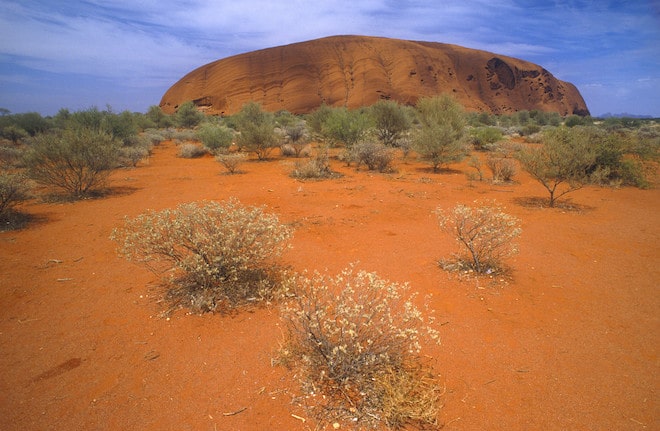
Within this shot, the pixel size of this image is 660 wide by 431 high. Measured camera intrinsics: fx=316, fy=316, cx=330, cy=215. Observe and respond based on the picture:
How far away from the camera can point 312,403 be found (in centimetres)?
244

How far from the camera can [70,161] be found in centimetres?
867

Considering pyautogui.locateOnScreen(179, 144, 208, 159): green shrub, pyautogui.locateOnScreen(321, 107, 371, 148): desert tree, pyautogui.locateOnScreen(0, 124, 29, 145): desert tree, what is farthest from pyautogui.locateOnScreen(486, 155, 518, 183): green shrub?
pyautogui.locateOnScreen(0, 124, 29, 145): desert tree

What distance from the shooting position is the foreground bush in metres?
8.48

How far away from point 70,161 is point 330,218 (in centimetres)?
753

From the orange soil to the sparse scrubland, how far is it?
23 cm

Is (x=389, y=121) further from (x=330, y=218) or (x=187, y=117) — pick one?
(x=187, y=117)

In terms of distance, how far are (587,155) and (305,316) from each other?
30.1ft

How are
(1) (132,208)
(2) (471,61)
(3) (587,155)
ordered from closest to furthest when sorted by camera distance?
1. (1) (132,208)
2. (3) (587,155)
3. (2) (471,61)

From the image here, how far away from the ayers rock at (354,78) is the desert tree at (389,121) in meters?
28.1

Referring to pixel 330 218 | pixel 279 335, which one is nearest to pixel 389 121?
pixel 330 218

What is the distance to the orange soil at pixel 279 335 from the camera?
243 centimetres

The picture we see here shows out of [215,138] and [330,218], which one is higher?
[215,138]

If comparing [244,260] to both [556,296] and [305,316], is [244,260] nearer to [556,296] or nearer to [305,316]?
[305,316]

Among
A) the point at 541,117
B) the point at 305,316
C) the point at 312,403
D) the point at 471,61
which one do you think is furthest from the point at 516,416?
the point at 471,61
